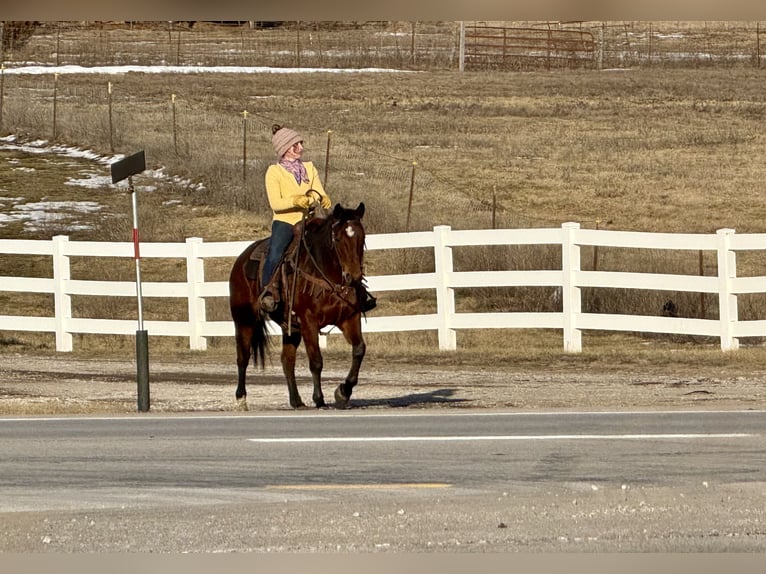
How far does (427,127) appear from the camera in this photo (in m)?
55.6

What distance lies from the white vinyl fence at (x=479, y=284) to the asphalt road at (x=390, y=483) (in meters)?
7.36

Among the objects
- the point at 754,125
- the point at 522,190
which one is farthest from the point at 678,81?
the point at 522,190

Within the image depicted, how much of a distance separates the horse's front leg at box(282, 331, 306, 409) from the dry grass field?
656 cm

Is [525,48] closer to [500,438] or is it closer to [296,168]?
[296,168]

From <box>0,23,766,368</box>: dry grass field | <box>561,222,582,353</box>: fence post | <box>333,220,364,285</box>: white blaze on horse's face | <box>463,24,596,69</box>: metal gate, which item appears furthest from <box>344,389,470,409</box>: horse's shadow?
<box>463,24,596,69</box>: metal gate

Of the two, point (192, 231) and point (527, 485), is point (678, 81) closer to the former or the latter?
point (192, 231)

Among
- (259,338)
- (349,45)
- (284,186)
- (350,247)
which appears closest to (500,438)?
(350,247)

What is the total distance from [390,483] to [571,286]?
40.3 feet

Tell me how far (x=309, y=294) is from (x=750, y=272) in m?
17.0

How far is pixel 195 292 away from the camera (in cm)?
2497

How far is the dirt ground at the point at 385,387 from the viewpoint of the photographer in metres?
18.0

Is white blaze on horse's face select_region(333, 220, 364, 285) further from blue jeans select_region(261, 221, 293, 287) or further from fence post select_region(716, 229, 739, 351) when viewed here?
fence post select_region(716, 229, 739, 351)

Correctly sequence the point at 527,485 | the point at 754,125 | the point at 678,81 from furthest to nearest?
the point at 678,81 → the point at 754,125 → the point at 527,485

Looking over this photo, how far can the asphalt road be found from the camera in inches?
377
